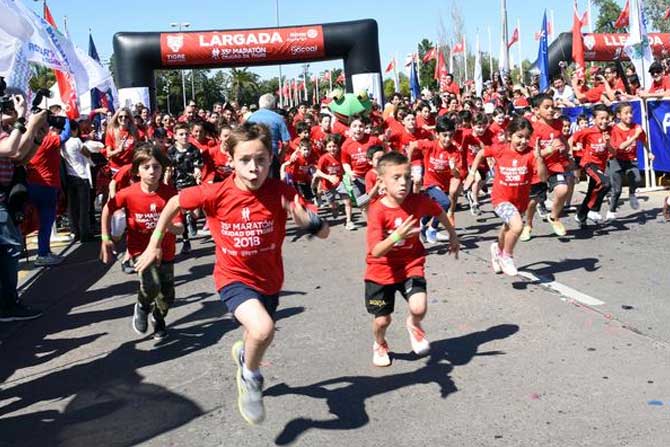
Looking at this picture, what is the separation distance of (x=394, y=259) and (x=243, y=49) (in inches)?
758

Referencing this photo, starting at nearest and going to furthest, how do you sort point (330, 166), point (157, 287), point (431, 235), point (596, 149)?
point (157, 287) → point (431, 235) → point (596, 149) → point (330, 166)

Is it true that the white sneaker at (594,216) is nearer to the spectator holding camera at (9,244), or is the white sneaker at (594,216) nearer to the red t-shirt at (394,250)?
the red t-shirt at (394,250)

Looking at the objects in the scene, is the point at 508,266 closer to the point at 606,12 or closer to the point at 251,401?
the point at 251,401

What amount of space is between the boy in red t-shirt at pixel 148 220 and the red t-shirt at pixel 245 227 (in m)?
1.66

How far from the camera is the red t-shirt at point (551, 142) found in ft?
30.0

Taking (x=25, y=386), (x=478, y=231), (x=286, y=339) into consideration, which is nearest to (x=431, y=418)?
(x=286, y=339)

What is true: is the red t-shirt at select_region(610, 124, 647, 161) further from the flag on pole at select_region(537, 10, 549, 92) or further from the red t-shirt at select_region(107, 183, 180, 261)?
the flag on pole at select_region(537, 10, 549, 92)

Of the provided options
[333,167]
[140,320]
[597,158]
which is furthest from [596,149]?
[140,320]

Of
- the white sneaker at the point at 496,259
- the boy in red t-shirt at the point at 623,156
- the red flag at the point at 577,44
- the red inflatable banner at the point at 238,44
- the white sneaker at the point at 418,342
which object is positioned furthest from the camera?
the red inflatable banner at the point at 238,44

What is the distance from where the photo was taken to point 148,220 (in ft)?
18.7

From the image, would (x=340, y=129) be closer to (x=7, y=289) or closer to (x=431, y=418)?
(x=7, y=289)

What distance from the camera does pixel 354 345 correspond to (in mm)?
5168

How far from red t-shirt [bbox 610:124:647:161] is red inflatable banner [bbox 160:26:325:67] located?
14.1 meters

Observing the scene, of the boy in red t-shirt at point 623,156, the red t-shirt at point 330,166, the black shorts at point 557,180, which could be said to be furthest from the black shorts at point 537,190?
the red t-shirt at point 330,166
